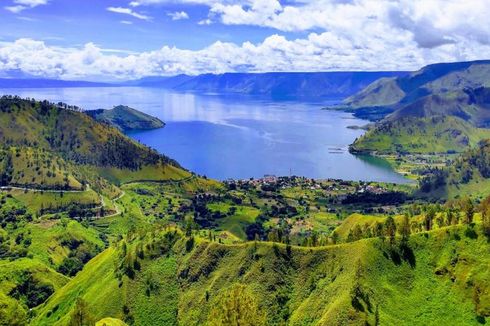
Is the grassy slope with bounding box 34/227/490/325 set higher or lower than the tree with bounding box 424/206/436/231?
lower

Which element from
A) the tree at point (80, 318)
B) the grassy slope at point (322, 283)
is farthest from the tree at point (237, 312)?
the tree at point (80, 318)

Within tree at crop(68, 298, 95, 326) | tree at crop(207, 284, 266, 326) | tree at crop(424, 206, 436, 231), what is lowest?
tree at crop(68, 298, 95, 326)

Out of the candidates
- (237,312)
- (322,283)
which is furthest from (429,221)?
(237,312)

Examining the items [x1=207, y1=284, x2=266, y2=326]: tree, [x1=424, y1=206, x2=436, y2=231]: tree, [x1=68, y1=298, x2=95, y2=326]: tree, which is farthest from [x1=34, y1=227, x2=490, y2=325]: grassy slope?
[x1=68, y1=298, x2=95, y2=326]: tree

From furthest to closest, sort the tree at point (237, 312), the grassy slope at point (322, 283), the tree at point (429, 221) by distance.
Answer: the tree at point (429, 221) < the grassy slope at point (322, 283) < the tree at point (237, 312)

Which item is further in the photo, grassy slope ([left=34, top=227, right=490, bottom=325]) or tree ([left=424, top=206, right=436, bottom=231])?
tree ([left=424, top=206, right=436, bottom=231])

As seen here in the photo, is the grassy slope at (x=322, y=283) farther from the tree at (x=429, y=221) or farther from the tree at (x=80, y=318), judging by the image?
the tree at (x=80, y=318)

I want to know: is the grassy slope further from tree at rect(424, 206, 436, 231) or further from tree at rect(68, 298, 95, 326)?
tree at rect(68, 298, 95, 326)

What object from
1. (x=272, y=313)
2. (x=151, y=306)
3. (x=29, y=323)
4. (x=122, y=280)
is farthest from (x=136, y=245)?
(x=272, y=313)
